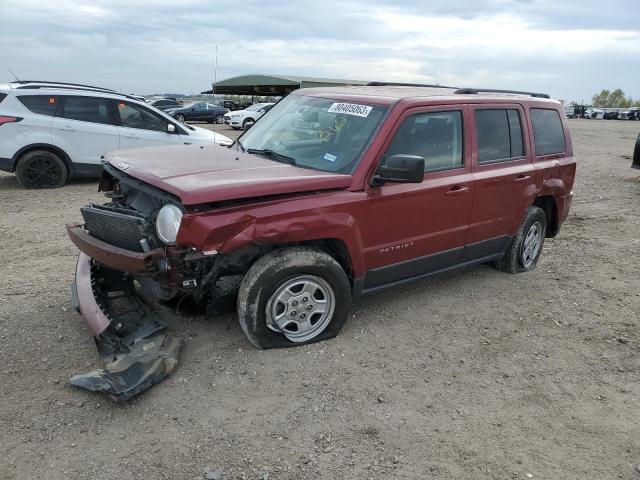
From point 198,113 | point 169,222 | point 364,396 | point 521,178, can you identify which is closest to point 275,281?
point 169,222

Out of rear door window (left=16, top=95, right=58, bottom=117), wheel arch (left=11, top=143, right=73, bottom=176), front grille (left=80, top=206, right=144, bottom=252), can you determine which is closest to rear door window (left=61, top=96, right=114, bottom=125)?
rear door window (left=16, top=95, right=58, bottom=117)

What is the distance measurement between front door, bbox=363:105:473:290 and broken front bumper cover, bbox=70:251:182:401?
5.25ft

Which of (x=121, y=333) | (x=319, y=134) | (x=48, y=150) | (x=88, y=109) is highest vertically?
(x=319, y=134)

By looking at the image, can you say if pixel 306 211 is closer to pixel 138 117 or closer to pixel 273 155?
pixel 273 155

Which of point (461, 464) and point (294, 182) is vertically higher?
point (294, 182)

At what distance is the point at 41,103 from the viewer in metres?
8.92

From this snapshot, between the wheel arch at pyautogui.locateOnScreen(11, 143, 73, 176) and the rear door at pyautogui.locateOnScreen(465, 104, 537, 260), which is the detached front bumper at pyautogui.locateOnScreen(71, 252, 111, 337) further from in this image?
the wheel arch at pyautogui.locateOnScreen(11, 143, 73, 176)

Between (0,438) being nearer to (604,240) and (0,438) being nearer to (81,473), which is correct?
(81,473)

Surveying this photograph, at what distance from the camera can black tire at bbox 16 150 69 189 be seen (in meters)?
8.85

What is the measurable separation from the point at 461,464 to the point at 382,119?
2400mm

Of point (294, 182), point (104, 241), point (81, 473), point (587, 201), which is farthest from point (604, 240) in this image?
point (81, 473)

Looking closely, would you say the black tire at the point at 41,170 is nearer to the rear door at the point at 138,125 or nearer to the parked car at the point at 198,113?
the rear door at the point at 138,125

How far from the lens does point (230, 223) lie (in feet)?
10.7

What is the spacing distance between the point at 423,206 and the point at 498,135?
1275 millimetres
